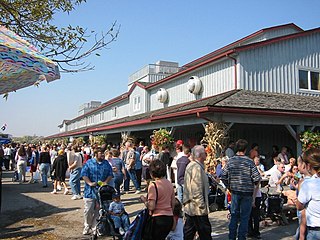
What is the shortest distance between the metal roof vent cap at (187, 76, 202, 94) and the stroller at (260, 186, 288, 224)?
9.77 m

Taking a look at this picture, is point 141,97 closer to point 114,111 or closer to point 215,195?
point 114,111

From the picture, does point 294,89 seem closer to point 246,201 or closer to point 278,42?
point 278,42

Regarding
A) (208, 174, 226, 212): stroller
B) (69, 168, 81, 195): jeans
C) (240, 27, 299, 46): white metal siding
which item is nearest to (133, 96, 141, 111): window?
(240, 27, 299, 46): white metal siding

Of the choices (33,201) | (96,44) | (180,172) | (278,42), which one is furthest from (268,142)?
(96,44)

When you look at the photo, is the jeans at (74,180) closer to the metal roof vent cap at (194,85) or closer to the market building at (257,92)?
the market building at (257,92)

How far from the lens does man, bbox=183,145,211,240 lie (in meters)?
5.35

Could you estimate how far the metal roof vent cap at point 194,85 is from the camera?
55.6 ft

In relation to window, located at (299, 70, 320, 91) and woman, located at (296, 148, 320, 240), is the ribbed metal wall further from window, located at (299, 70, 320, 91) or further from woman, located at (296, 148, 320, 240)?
woman, located at (296, 148, 320, 240)

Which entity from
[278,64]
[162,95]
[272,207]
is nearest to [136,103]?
[162,95]

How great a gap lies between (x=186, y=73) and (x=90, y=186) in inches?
497

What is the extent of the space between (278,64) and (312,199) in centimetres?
1290

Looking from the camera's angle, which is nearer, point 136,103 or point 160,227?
point 160,227

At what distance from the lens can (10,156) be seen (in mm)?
22688

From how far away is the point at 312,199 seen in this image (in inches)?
148
